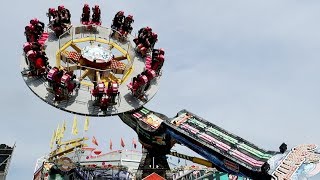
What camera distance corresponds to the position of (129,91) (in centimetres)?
3744

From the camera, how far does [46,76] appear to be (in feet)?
117

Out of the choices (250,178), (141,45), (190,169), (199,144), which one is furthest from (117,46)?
(190,169)

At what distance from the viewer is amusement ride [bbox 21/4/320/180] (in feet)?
108

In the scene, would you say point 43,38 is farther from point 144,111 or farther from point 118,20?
point 144,111

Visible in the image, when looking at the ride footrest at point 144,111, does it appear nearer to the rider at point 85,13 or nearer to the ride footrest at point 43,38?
the ride footrest at point 43,38

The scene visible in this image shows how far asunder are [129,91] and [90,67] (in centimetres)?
446

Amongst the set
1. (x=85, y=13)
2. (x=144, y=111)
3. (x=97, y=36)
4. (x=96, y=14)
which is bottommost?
(x=144, y=111)

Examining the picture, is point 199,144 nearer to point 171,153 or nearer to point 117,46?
point 171,153

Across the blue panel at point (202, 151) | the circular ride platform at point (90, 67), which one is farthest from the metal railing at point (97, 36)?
the blue panel at point (202, 151)

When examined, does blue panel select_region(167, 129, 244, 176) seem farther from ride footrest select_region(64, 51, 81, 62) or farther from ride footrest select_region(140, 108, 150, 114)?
ride footrest select_region(64, 51, 81, 62)

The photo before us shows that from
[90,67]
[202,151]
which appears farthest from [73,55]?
[202,151]

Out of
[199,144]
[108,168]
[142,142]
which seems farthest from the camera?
[108,168]

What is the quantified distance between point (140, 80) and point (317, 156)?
1473cm

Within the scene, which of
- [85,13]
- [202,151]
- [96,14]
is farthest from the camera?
[96,14]
